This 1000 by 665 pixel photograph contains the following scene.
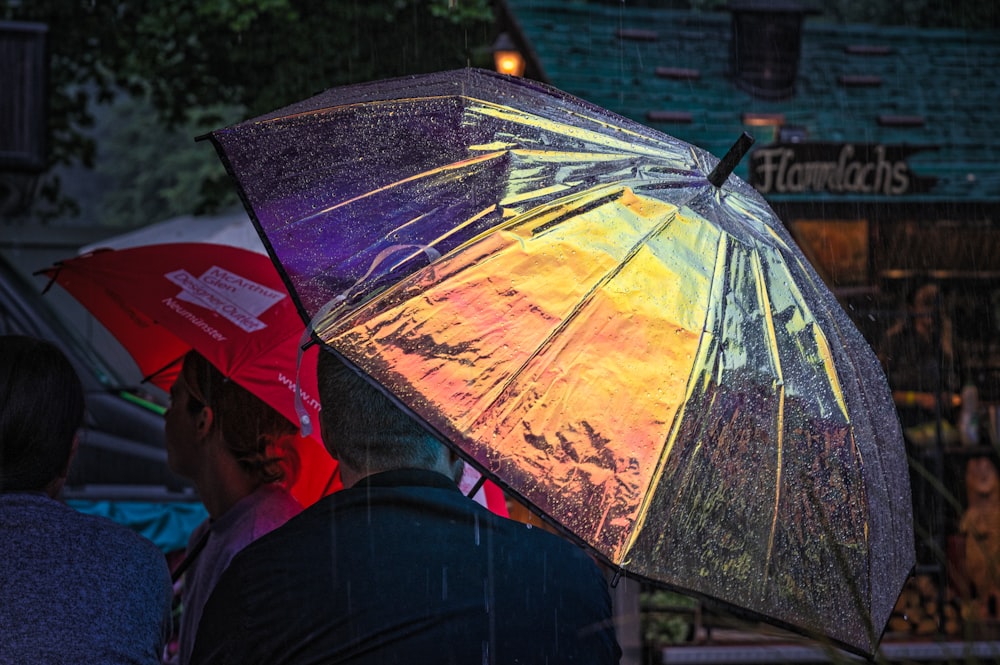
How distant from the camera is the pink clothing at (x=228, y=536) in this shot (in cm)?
315

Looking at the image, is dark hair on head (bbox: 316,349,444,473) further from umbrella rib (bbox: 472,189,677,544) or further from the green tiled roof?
the green tiled roof

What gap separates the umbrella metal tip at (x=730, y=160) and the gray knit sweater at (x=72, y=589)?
1.42m

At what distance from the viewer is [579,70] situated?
10312 mm

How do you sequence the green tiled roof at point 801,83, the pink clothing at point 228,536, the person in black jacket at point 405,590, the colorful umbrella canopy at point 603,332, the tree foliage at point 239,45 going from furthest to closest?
the tree foliage at point 239,45
the green tiled roof at point 801,83
the pink clothing at point 228,536
the colorful umbrella canopy at point 603,332
the person in black jacket at point 405,590

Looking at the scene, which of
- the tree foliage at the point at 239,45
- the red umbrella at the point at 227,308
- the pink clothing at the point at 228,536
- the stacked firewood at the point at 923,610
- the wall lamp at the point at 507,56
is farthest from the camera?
the tree foliage at the point at 239,45

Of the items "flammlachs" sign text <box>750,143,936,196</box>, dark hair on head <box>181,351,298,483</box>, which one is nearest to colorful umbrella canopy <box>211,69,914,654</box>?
dark hair on head <box>181,351,298,483</box>

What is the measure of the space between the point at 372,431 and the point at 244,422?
1.32m

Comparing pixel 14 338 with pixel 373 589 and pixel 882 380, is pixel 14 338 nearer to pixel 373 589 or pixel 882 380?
pixel 373 589

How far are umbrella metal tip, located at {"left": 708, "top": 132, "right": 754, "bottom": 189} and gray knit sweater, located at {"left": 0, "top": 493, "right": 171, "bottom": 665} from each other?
1422mm

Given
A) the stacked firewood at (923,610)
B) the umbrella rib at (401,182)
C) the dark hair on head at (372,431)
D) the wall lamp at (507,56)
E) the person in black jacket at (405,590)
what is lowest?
the stacked firewood at (923,610)

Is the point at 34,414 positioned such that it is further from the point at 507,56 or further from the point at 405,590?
the point at 507,56

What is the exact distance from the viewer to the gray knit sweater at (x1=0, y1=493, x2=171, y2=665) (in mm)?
2240

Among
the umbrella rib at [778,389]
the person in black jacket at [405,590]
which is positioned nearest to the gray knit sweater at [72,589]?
the person in black jacket at [405,590]

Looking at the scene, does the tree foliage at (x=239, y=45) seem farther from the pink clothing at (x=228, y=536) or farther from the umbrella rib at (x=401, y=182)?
the umbrella rib at (x=401, y=182)
